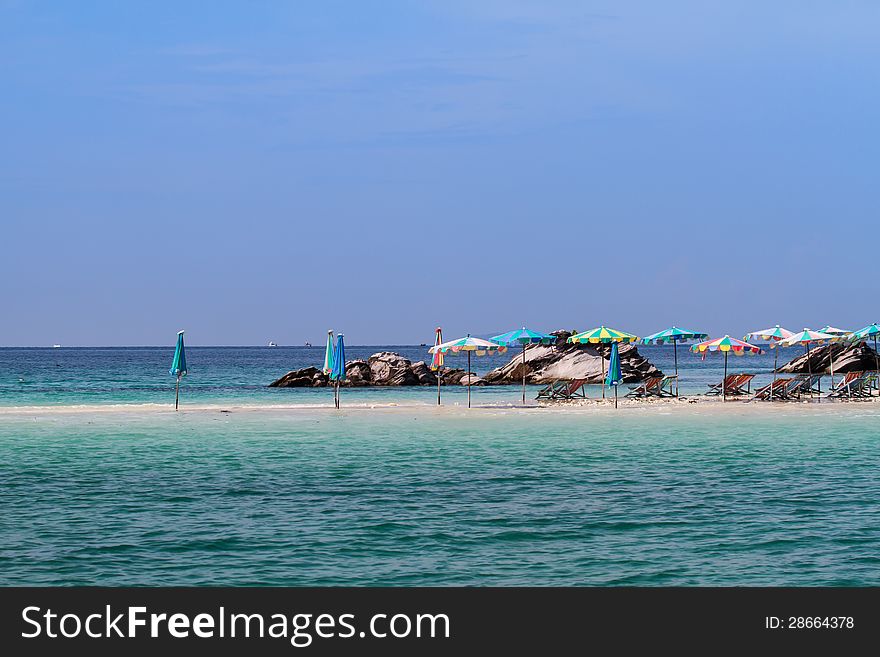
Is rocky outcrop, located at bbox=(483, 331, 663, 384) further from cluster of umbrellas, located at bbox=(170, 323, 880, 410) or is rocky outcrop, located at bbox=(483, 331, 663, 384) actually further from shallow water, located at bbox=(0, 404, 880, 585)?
shallow water, located at bbox=(0, 404, 880, 585)

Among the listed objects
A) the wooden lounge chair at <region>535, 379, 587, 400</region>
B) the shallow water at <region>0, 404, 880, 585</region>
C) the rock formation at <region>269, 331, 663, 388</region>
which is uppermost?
the rock formation at <region>269, 331, 663, 388</region>

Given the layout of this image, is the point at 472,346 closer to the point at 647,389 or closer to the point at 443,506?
the point at 647,389

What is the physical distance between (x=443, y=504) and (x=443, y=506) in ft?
0.54

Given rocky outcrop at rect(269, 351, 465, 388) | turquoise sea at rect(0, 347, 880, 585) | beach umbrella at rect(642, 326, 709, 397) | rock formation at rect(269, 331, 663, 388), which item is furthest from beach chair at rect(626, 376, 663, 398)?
rocky outcrop at rect(269, 351, 465, 388)

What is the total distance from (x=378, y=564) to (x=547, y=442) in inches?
503

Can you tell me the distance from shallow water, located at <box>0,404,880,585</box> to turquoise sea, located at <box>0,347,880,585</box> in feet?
0.14

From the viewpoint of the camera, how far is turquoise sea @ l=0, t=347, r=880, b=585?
10703 mm

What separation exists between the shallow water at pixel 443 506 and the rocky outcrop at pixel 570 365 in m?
34.6

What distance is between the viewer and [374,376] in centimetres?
6119

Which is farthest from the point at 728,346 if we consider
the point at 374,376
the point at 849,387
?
the point at 374,376

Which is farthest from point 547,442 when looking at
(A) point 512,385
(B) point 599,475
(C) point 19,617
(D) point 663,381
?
(A) point 512,385

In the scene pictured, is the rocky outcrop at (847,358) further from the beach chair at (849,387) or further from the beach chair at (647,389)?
the beach chair at (647,389)

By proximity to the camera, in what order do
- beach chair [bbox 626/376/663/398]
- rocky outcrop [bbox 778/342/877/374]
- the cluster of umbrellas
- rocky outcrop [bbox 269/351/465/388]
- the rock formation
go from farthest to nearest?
rocky outcrop [bbox 778/342/877/374] → the rock formation → rocky outcrop [bbox 269/351/465/388] → beach chair [bbox 626/376/663/398] → the cluster of umbrellas

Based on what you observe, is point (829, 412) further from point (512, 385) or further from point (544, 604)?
point (512, 385)
